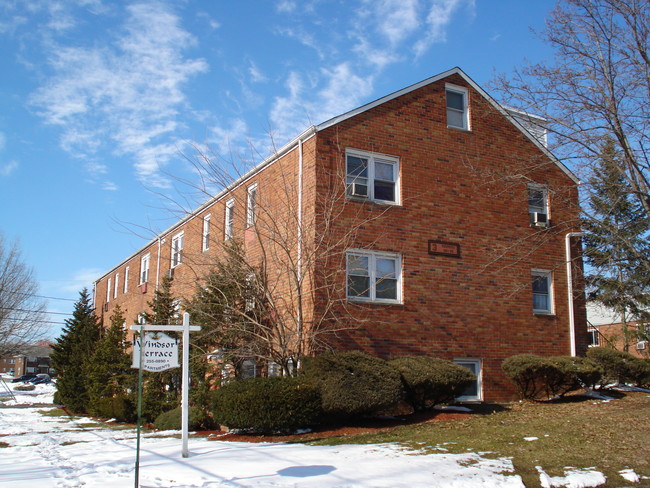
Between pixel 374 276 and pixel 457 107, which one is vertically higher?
pixel 457 107

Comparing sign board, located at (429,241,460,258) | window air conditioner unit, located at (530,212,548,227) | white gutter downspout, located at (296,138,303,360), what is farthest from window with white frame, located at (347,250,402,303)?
window air conditioner unit, located at (530,212,548,227)

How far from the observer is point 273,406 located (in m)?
12.4

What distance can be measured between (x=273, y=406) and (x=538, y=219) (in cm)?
1061

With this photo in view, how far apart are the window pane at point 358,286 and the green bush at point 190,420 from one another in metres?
4.71

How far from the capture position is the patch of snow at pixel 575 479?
8.16 meters

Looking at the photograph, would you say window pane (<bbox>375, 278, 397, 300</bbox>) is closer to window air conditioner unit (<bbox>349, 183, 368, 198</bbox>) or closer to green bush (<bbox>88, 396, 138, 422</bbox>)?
window air conditioner unit (<bbox>349, 183, 368, 198</bbox>)

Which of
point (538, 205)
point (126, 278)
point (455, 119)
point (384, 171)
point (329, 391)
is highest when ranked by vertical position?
point (455, 119)

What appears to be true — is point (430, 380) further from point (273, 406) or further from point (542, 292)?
point (542, 292)

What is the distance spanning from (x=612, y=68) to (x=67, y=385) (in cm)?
2366

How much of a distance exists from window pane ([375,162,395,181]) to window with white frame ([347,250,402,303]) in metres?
2.13

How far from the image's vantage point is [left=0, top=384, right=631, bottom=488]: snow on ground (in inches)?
324

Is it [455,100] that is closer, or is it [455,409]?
[455,409]

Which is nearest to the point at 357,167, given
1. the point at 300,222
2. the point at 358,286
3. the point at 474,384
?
the point at 300,222

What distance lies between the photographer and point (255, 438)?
12.4 metres
